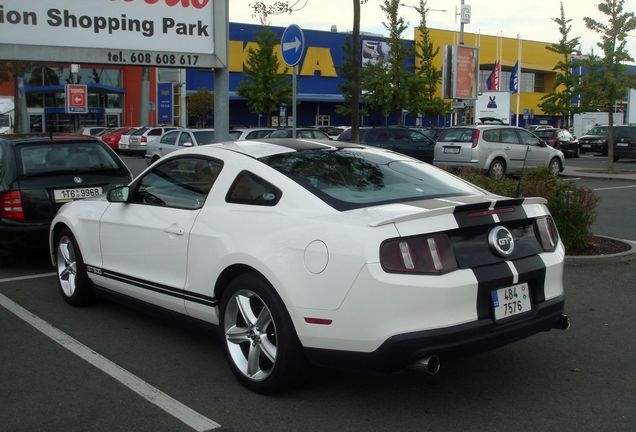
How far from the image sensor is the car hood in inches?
150

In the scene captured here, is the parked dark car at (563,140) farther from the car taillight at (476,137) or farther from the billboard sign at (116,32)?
the billboard sign at (116,32)

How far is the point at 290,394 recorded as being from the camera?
4.27m

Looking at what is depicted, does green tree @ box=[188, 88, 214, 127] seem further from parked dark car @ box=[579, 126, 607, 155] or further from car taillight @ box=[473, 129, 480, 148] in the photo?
car taillight @ box=[473, 129, 480, 148]

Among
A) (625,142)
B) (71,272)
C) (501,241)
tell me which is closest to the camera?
(501,241)

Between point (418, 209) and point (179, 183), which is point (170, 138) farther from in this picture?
point (418, 209)

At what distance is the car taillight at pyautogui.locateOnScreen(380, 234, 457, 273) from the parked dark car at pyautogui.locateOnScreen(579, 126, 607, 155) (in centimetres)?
3537

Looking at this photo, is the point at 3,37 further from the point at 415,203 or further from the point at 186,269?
the point at 415,203

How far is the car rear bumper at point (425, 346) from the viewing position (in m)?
3.66

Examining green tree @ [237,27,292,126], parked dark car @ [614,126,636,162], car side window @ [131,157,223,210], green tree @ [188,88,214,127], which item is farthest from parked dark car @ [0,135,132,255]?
green tree @ [188,88,214,127]

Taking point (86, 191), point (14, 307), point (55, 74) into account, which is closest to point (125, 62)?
point (86, 191)

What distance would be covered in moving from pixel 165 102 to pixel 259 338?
50.2 metres

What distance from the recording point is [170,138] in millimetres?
25172

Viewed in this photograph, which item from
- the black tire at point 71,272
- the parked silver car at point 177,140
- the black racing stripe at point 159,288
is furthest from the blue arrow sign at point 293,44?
the parked silver car at point 177,140

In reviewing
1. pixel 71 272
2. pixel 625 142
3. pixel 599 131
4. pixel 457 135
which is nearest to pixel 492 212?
pixel 71 272
